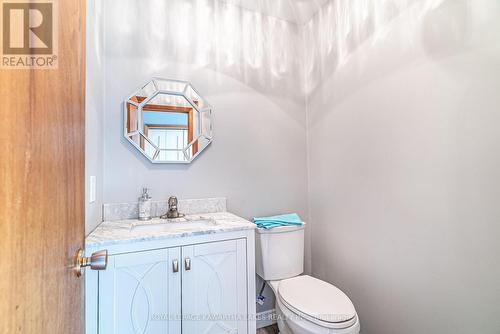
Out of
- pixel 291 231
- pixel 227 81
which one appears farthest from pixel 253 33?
pixel 291 231

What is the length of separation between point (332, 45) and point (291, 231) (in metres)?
1.47

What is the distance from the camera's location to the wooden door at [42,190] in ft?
1.03

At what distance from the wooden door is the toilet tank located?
1148 mm

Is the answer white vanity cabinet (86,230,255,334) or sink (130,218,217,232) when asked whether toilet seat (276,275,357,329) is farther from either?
sink (130,218,217,232)

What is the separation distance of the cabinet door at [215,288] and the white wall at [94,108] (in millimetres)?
559

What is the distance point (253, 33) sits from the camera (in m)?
1.87

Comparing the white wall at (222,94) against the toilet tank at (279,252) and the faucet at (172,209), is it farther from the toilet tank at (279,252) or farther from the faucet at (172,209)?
the toilet tank at (279,252)

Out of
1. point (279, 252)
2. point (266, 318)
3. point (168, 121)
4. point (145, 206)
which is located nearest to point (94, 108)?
point (168, 121)

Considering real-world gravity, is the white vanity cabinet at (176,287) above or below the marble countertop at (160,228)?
below

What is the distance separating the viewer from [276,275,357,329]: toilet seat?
1.11 m

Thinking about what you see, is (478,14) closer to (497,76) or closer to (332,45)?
(497,76)

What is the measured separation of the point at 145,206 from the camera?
4.72 ft

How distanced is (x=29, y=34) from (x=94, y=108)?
38.7 inches

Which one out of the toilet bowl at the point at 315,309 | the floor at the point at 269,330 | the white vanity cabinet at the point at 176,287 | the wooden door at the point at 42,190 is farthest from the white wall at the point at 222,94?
the wooden door at the point at 42,190
